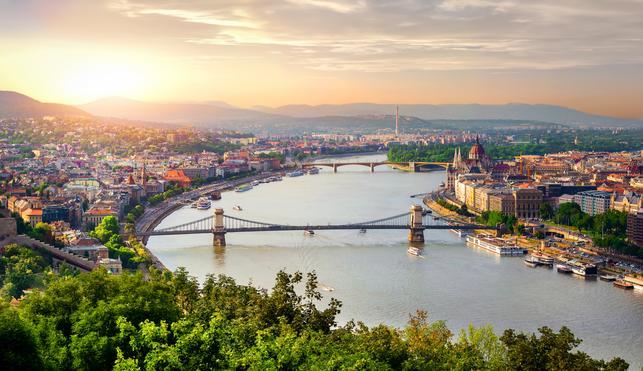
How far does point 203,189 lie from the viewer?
2900 cm

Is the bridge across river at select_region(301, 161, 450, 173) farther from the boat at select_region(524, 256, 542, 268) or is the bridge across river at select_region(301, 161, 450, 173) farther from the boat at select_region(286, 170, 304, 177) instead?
the boat at select_region(524, 256, 542, 268)

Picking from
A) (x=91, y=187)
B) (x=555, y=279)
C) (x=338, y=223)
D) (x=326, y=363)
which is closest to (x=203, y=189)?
(x=91, y=187)

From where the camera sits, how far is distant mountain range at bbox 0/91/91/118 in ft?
193

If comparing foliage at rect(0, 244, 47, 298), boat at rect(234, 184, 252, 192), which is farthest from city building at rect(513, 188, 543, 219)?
foliage at rect(0, 244, 47, 298)

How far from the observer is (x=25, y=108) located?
200 feet

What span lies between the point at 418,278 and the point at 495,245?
3648 mm

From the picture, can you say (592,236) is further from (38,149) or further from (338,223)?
(38,149)

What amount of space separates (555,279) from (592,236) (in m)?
4.38

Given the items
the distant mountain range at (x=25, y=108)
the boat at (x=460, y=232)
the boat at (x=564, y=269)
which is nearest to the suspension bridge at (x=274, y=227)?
the boat at (x=460, y=232)

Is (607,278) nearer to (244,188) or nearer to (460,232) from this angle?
(460,232)

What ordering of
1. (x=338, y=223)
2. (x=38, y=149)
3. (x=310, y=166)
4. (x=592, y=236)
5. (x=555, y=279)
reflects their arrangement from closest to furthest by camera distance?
(x=555, y=279)
(x=592, y=236)
(x=338, y=223)
(x=38, y=149)
(x=310, y=166)

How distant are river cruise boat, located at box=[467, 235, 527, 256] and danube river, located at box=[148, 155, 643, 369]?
0.89 feet

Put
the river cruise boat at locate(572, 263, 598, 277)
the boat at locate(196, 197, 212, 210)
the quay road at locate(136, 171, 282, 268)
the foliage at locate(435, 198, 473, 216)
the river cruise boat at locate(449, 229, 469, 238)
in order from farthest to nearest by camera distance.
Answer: the boat at locate(196, 197, 212, 210) < the foliage at locate(435, 198, 473, 216) < the quay road at locate(136, 171, 282, 268) < the river cruise boat at locate(449, 229, 469, 238) < the river cruise boat at locate(572, 263, 598, 277)

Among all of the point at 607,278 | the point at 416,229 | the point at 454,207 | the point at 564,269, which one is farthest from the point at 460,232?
the point at 607,278
